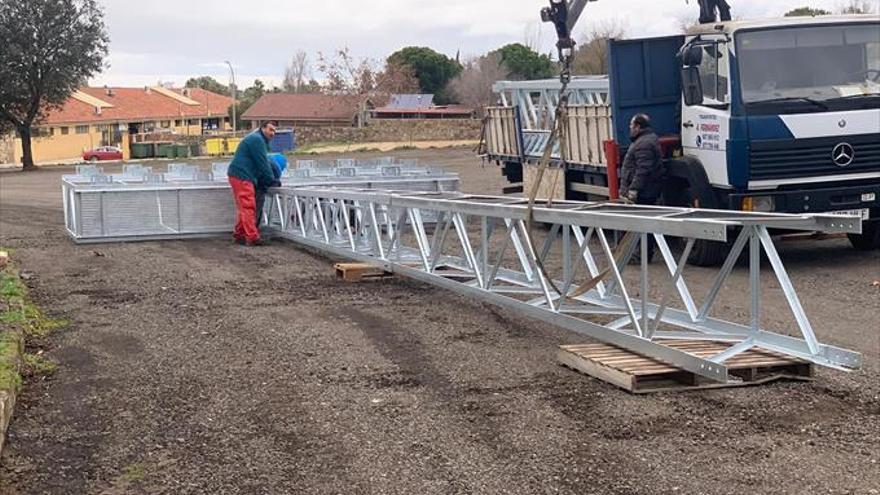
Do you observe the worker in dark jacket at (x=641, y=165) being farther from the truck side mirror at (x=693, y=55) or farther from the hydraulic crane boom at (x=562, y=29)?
the hydraulic crane boom at (x=562, y=29)

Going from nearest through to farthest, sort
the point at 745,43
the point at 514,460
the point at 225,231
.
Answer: the point at 514,460
the point at 745,43
the point at 225,231

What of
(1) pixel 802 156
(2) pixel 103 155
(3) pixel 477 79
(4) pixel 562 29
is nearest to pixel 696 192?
(1) pixel 802 156

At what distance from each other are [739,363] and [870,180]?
6378 millimetres

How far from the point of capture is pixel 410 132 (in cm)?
5284

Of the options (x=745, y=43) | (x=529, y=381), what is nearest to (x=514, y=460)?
(x=529, y=381)

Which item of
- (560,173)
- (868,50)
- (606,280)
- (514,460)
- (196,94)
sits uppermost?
(196,94)

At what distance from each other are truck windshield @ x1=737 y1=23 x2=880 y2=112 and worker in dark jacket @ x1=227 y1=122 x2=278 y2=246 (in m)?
6.60

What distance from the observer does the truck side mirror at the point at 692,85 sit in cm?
1233

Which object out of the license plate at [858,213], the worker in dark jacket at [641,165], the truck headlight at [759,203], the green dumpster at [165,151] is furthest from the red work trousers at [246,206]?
the green dumpster at [165,151]

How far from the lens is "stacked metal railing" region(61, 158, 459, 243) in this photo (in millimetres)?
15305

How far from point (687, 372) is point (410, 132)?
4677cm

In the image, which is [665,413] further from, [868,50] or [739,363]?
[868,50]

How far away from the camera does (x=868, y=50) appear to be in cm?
1201

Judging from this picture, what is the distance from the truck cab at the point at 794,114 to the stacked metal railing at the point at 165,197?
6.06m
